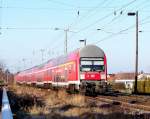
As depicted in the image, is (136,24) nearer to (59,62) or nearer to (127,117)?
(59,62)

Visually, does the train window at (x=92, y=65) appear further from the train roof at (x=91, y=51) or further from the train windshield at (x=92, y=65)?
the train roof at (x=91, y=51)

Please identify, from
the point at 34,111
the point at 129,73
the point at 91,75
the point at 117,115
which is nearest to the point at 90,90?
the point at 91,75

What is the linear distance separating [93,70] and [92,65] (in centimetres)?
45

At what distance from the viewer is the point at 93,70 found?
3262 centimetres

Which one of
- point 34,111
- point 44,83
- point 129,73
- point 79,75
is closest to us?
point 34,111

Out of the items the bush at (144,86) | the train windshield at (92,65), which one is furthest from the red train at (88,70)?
the bush at (144,86)

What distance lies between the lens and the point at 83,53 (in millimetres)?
32875

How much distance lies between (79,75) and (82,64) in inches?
37.2

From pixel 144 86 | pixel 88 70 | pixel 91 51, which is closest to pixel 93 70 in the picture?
pixel 88 70

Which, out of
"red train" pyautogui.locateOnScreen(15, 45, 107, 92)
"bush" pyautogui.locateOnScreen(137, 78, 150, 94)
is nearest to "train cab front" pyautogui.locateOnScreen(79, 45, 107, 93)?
"red train" pyautogui.locateOnScreen(15, 45, 107, 92)

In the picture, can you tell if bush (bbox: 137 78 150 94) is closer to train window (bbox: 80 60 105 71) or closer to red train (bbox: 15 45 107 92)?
red train (bbox: 15 45 107 92)

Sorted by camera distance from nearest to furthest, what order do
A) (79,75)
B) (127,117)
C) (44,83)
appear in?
(127,117) → (79,75) → (44,83)

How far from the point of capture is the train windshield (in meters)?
32.6

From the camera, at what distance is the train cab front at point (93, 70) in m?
32.2
